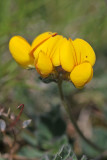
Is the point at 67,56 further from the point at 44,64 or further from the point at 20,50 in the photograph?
the point at 20,50

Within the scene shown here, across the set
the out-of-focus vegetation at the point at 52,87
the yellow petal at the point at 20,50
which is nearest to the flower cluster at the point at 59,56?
the yellow petal at the point at 20,50

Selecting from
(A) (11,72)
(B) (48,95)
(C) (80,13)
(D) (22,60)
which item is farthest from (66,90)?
(D) (22,60)

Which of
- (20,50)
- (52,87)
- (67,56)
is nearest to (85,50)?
(67,56)

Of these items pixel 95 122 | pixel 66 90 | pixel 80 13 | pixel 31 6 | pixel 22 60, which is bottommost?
pixel 95 122

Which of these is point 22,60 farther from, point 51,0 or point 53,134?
point 51,0

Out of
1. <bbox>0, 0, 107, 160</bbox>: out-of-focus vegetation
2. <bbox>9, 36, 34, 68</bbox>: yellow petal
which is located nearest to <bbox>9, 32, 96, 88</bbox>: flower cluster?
<bbox>9, 36, 34, 68</bbox>: yellow petal

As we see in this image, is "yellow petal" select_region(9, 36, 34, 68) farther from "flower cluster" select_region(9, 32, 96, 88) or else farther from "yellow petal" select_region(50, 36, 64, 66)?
"yellow petal" select_region(50, 36, 64, 66)

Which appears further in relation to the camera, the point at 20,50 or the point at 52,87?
the point at 52,87
